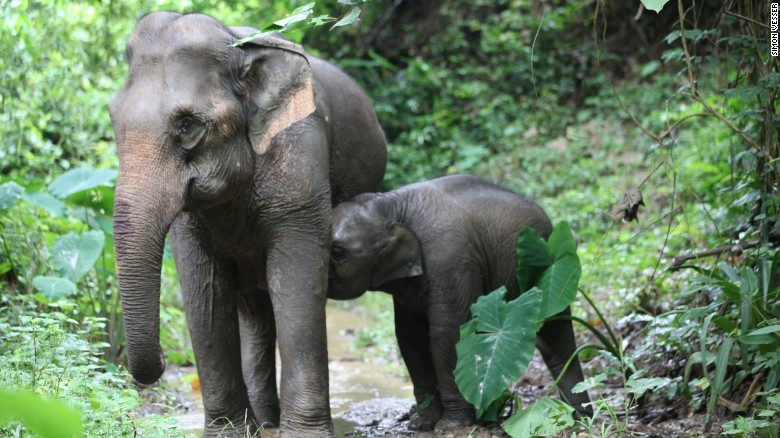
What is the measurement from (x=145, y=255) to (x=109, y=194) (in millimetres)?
2792

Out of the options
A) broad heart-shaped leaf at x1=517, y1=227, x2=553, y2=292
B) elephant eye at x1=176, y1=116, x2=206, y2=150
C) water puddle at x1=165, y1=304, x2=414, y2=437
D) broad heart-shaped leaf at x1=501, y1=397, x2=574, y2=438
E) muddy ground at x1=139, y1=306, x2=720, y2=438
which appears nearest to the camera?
elephant eye at x1=176, y1=116, x2=206, y2=150

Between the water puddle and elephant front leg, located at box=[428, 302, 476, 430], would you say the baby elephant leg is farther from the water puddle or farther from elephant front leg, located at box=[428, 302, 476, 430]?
the water puddle

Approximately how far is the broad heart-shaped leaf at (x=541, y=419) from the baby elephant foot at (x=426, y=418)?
985mm

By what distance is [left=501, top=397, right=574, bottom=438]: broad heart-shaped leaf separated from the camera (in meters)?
4.56

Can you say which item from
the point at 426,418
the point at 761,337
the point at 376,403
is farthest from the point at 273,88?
the point at 376,403

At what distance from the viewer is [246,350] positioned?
572cm

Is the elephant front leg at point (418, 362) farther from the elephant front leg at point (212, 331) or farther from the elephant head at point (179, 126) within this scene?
the elephant head at point (179, 126)

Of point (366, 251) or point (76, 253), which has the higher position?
point (366, 251)

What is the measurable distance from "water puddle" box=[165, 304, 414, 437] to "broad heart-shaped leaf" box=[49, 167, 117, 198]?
5.42 feet

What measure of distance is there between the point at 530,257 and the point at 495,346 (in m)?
0.72

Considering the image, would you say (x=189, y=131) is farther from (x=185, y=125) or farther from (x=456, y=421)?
(x=456, y=421)

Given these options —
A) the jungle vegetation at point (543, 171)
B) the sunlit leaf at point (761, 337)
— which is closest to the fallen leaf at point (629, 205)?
Result: the jungle vegetation at point (543, 171)

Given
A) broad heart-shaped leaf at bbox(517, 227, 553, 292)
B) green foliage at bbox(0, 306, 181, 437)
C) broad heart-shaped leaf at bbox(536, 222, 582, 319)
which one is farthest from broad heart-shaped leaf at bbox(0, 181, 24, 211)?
broad heart-shaped leaf at bbox(536, 222, 582, 319)

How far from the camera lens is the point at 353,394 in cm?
712
